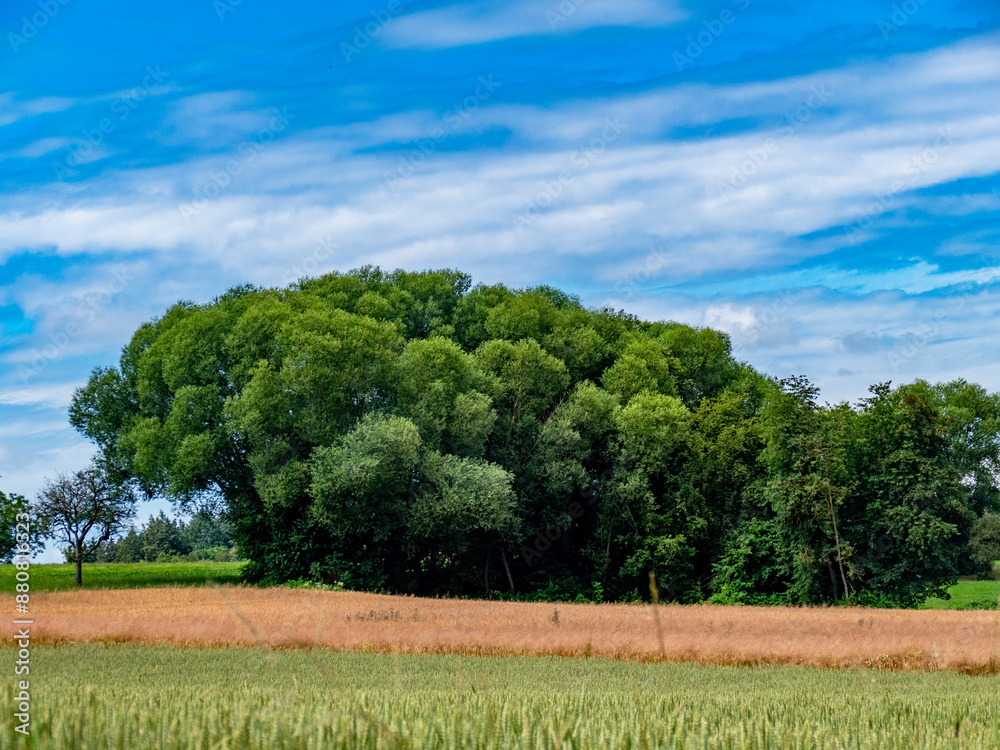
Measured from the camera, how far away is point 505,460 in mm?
46562

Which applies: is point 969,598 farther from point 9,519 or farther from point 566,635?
point 9,519

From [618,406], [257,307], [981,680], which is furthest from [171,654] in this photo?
[618,406]

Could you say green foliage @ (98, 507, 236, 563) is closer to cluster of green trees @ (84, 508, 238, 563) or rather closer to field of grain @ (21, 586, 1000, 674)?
cluster of green trees @ (84, 508, 238, 563)

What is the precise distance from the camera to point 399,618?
90.1 feet

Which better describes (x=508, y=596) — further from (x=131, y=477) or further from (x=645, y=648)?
(x=645, y=648)

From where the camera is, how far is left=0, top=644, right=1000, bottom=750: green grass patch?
13.3ft

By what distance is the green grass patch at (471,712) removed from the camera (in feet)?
13.3

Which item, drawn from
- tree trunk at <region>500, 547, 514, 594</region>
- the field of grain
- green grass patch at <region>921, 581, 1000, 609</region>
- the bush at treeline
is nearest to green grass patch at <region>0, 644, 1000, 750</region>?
the field of grain

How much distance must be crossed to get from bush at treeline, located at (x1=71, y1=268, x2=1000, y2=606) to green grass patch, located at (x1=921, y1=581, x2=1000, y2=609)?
2.71 m

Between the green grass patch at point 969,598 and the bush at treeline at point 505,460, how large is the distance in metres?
2.71

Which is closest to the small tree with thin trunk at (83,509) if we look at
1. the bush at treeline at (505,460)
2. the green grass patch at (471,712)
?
the bush at treeline at (505,460)

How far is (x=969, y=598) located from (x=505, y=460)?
32298mm

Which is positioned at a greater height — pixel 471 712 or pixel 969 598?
pixel 471 712

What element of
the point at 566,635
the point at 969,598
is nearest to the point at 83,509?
the point at 566,635
